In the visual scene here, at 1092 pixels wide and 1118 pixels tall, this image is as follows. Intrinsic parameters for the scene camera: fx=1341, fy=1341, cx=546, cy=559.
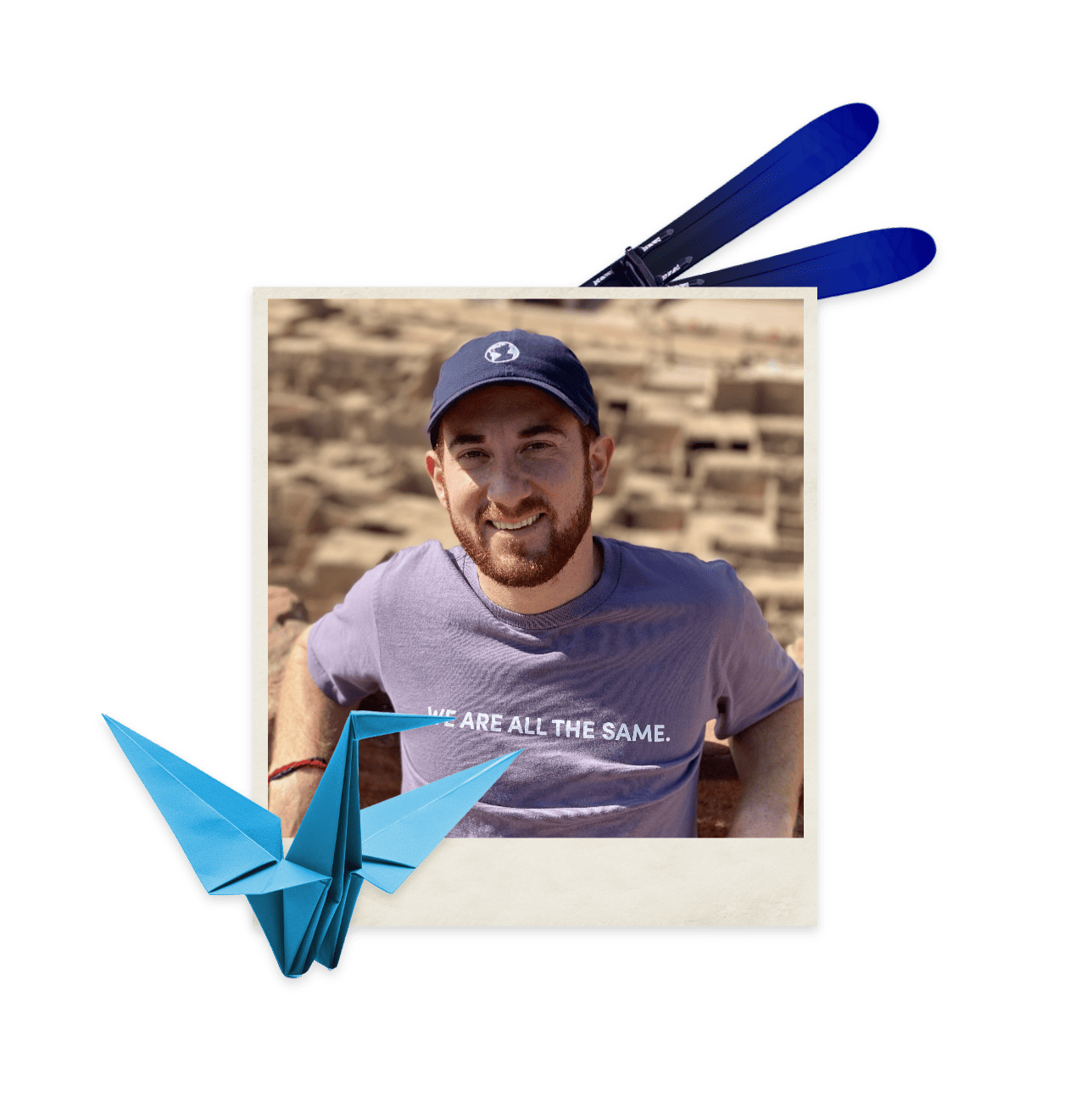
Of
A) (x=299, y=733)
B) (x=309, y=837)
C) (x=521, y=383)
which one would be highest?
(x=521, y=383)

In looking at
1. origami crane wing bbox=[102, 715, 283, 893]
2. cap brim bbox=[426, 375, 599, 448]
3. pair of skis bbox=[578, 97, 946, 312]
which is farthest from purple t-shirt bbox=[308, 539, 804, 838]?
pair of skis bbox=[578, 97, 946, 312]

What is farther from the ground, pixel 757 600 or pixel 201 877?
pixel 757 600

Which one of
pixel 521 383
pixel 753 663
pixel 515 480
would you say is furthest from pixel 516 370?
pixel 753 663

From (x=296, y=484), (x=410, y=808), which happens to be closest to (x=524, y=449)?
(x=296, y=484)

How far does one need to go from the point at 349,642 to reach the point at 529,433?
27.5 inches

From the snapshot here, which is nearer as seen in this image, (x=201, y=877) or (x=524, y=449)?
(x=201, y=877)

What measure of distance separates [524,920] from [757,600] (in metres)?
0.97

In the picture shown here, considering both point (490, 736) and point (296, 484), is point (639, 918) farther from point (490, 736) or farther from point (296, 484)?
point (296, 484)

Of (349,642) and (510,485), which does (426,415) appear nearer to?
(510,485)

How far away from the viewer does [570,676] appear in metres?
3.29

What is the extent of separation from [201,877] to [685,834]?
1.16m

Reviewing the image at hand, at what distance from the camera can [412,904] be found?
327 cm

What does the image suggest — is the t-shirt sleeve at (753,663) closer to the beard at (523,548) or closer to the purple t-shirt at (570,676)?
the purple t-shirt at (570,676)

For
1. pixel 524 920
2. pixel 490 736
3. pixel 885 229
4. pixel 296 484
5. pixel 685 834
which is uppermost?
pixel 885 229
